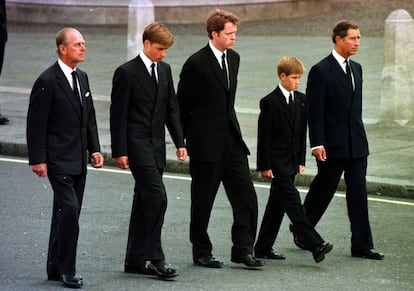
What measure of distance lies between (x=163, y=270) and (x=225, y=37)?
173cm

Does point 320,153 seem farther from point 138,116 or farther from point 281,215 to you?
point 138,116

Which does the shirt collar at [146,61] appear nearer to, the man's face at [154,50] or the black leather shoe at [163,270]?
the man's face at [154,50]

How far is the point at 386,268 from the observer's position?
989 centimetres

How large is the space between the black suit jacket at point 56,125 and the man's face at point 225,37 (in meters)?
1.09

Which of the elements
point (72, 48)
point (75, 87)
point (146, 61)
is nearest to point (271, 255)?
point (146, 61)

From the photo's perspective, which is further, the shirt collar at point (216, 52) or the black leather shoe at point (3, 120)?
the black leather shoe at point (3, 120)

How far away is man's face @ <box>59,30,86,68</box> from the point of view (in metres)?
9.22

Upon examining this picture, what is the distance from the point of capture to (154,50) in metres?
9.53

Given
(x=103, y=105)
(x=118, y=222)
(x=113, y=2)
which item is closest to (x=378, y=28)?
(x=113, y=2)

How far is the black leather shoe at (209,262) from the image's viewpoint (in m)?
9.89

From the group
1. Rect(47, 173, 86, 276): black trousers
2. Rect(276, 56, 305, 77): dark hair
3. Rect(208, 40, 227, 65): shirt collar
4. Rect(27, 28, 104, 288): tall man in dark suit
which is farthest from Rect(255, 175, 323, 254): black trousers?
Rect(47, 173, 86, 276): black trousers

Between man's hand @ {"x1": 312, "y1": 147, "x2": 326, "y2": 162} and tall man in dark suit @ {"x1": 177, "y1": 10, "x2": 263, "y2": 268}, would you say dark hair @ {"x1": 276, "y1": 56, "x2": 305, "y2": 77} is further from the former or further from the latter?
man's hand @ {"x1": 312, "y1": 147, "x2": 326, "y2": 162}

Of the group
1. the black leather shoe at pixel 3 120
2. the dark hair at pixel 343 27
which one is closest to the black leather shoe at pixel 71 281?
the dark hair at pixel 343 27

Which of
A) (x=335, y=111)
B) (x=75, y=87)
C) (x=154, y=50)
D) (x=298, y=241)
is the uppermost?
(x=154, y=50)
